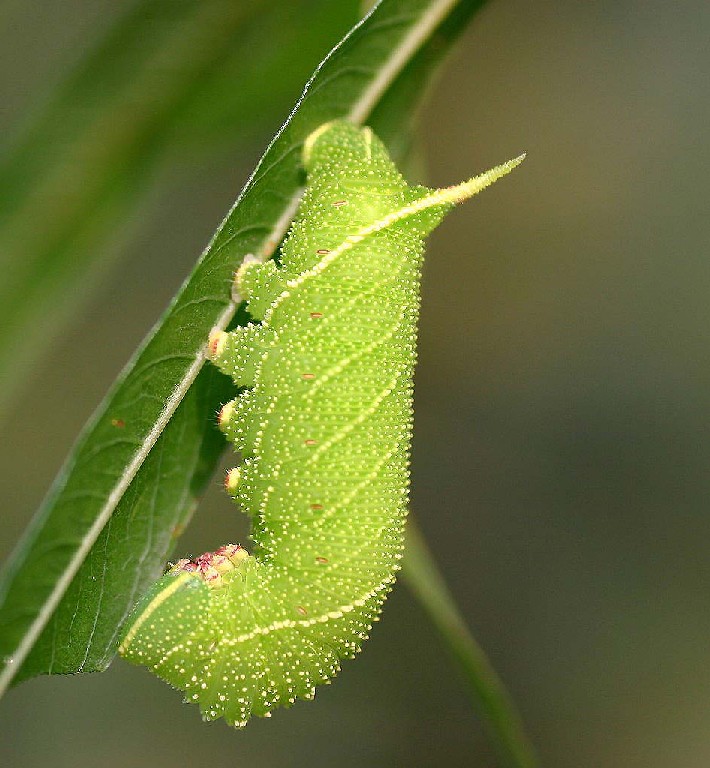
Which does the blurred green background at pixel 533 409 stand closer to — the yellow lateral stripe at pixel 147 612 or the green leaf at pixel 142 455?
the green leaf at pixel 142 455

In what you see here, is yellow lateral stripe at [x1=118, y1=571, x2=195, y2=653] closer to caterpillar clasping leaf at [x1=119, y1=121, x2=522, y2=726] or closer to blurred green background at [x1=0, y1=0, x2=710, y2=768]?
caterpillar clasping leaf at [x1=119, y1=121, x2=522, y2=726]

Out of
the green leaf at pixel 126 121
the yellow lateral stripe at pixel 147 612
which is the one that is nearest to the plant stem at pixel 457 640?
the yellow lateral stripe at pixel 147 612

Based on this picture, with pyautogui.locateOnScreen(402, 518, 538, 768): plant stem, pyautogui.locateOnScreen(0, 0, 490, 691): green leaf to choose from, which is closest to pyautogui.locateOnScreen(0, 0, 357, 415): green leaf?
pyautogui.locateOnScreen(0, 0, 490, 691): green leaf

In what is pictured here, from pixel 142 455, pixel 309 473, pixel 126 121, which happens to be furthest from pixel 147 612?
pixel 126 121

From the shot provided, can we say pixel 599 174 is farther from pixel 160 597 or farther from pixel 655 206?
pixel 160 597

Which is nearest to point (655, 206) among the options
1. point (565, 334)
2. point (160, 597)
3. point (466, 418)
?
point (565, 334)

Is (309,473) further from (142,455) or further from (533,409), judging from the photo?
(533,409)
